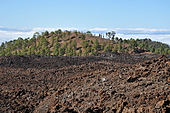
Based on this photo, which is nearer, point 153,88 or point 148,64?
point 153,88

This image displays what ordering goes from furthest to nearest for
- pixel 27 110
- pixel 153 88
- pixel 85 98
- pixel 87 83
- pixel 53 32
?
pixel 53 32 → pixel 87 83 → pixel 27 110 → pixel 85 98 → pixel 153 88

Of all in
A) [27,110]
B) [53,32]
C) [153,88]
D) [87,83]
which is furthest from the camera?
[53,32]

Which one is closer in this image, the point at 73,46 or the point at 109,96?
the point at 109,96

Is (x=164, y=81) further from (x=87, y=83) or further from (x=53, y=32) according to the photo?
(x=53, y=32)

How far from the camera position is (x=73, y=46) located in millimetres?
96312

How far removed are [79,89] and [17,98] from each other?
175 inches

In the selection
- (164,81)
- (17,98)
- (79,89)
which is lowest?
(17,98)

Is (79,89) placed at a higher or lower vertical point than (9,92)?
higher

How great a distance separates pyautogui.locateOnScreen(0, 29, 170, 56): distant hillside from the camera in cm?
8156

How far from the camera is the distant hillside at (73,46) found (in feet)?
268

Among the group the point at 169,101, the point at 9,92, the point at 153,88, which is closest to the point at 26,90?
the point at 9,92

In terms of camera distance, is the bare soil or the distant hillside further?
the distant hillside

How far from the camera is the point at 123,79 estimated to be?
12859mm

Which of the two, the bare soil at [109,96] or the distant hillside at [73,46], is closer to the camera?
the bare soil at [109,96]
